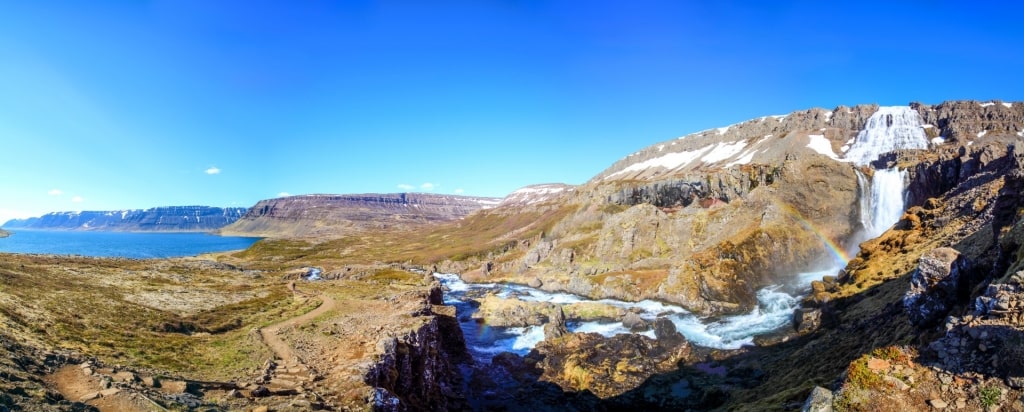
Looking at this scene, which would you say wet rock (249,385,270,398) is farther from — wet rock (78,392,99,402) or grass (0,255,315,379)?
wet rock (78,392,99,402)

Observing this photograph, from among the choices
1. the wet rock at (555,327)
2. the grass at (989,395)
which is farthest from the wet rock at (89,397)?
the wet rock at (555,327)

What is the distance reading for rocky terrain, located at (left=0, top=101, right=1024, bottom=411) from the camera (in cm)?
1390

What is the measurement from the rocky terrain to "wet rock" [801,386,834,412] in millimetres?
80

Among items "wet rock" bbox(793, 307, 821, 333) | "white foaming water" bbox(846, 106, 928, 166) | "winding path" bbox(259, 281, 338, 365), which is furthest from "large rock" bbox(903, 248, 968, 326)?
"white foaming water" bbox(846, 106, 928, 166)

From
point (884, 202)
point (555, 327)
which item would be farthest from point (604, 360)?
point (884, 202)

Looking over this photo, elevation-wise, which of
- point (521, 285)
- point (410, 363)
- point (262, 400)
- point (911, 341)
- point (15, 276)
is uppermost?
point (15, 276)

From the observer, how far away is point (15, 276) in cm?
2728

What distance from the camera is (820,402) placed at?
14.8 m

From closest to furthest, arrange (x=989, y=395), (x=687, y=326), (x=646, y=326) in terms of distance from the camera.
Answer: (x=989, y=395) → (x=687, y=326) → (x=646, y=326)

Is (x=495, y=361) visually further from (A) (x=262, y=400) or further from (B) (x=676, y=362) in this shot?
(A) (x=262, y=400)

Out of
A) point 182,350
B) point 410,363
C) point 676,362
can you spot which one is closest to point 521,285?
point 676,362

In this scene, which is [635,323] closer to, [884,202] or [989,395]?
[989,395]

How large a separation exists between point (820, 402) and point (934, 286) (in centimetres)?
752

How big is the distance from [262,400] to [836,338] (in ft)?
101
